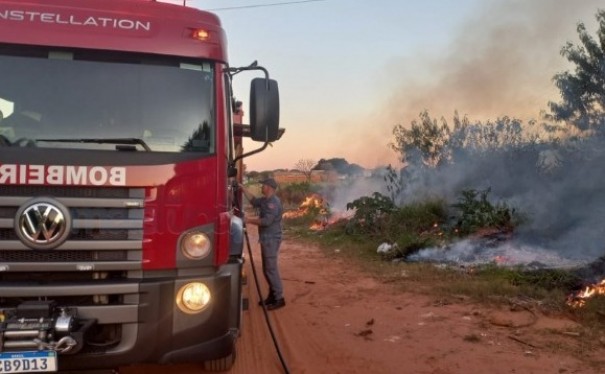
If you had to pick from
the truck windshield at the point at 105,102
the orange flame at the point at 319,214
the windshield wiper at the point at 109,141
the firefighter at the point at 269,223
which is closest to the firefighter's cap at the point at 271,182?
the firefighter at the point at 269,223

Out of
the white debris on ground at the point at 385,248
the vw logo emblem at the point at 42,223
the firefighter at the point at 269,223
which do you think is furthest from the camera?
the white debris on ground at the point at 385,248

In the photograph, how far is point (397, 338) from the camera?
592 centimetres

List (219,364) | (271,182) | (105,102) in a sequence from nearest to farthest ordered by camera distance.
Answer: (105,102) < (219,364) < (271,182)

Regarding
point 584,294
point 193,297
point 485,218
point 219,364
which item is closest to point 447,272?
point 584,294

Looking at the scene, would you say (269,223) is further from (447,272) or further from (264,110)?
(447,272)

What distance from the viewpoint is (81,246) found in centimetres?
329

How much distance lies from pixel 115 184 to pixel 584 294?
634 cm

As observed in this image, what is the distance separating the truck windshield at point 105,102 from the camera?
11.6 ft

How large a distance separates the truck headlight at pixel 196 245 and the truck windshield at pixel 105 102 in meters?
0.62

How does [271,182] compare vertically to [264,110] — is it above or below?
below

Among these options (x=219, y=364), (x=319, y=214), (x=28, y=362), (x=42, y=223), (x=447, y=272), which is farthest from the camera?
(x=319, y=214)

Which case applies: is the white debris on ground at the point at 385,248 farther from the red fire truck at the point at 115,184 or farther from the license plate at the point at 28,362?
the license plate at the point at 28,362

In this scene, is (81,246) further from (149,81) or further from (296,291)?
(296,291)

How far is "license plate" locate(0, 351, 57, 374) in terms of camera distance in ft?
10.0
